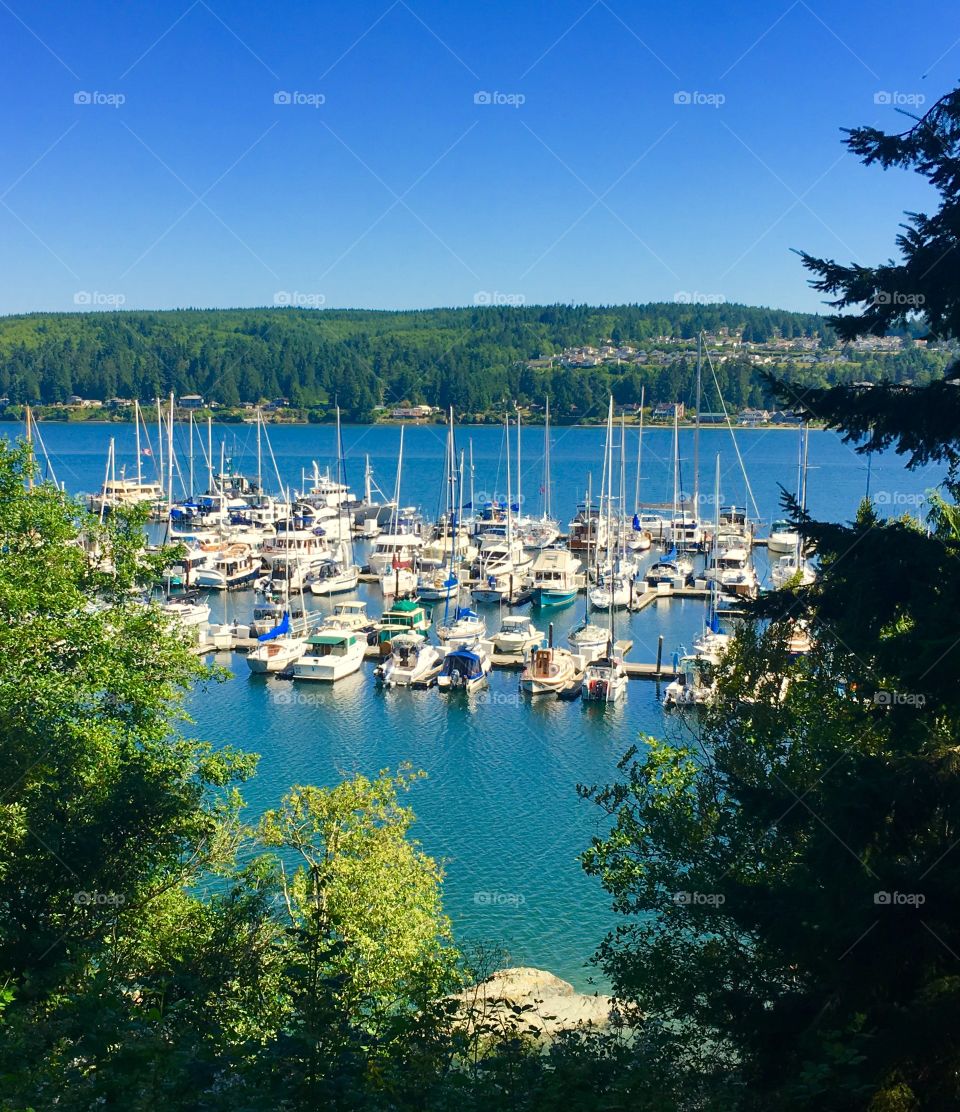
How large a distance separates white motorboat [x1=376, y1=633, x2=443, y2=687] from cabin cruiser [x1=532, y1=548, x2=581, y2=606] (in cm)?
1082

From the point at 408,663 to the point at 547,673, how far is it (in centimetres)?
467

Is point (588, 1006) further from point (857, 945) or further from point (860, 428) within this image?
point (860, 428)

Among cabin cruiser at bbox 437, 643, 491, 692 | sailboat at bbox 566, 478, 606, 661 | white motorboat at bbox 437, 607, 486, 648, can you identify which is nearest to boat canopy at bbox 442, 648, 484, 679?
cabin cruiser at bbox 437, 643, 491, 692

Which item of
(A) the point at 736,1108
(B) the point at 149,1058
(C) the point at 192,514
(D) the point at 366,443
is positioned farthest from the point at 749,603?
(D) the point at 366,443

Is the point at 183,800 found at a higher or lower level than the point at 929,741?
lower

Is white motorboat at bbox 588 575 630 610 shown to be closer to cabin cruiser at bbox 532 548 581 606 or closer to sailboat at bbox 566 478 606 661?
cabin cruiser at bbox 532 548 581 606

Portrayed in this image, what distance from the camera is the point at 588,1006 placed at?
15281mm

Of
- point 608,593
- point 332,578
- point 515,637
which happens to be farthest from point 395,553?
point 515,637

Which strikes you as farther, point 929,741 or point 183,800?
point 183,800

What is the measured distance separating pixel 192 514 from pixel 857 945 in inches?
2500

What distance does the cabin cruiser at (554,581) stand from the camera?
4600 centimetres

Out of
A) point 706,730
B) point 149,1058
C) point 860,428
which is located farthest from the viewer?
point 706,730

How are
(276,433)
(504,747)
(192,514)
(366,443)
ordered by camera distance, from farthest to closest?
1. (276,433)
2. (366,443)
3. (192,514)
4. (504,747)

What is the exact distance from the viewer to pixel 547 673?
33.7 meters
